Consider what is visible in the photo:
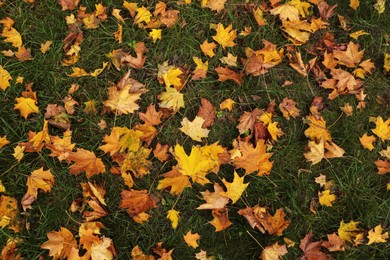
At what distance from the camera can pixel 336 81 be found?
2.90 meters

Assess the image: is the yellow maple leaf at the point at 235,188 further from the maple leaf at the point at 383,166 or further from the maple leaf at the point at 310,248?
the maple leaf at the point at 383,166

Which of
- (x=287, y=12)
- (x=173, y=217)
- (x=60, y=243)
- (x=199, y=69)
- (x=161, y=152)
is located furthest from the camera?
(x=287, y=12)

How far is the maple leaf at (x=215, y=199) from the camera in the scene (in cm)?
261

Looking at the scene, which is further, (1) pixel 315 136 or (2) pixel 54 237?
(1) pixel 315 136

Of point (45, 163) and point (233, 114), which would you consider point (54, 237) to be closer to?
point (45, 163)

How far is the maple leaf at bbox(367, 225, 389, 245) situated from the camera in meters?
2.57

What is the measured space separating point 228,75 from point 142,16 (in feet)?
2.38

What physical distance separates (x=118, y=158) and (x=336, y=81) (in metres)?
1.47

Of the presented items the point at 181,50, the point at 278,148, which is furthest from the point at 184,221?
the point at 181,50

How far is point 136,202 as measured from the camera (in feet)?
8.55

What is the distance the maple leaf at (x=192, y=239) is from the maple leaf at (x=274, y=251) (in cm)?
38

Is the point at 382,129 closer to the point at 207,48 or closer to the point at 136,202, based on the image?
the point at 207,48

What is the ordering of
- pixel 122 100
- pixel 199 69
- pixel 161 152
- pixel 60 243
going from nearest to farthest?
pixel 60 243, pixel 161 152, pixel 122 100, pixel 199 69

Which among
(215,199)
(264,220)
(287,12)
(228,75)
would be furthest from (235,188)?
(287,12)
